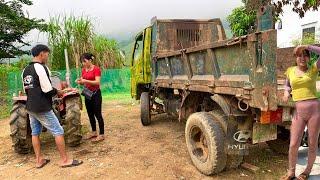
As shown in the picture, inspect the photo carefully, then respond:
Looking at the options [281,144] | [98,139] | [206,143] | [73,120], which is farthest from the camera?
[98,139]

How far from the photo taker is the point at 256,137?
4707 mm

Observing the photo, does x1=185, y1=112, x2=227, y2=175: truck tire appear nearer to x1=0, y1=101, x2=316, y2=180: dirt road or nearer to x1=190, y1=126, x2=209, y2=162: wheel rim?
x1=190, y1=126, x2=209, y2=162: wheel rim

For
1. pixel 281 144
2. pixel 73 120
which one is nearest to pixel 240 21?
pixel 281 144

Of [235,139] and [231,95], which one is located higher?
[231,95]

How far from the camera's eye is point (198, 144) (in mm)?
5609

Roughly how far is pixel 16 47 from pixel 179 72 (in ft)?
61.6

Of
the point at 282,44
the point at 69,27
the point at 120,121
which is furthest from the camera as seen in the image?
the point at 282,44

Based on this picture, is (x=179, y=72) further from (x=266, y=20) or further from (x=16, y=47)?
(x=16, y=47)

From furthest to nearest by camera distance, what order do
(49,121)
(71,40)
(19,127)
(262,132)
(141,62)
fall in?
(71,40) < (141,62) < (19,127) < (49,121) < (262,132)

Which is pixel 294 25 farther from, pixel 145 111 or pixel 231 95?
pixel 231 95

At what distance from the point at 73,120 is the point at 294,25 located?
61.2ft

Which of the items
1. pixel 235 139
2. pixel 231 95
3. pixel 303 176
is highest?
pixel 231 95

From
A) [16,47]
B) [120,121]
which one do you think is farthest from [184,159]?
[16,47]

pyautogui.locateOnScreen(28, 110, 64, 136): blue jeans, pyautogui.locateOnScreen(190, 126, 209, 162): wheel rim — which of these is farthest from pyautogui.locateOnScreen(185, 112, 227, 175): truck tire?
pyautogui.locateOnScreen(28, 110, 64, 136): blue jeans
